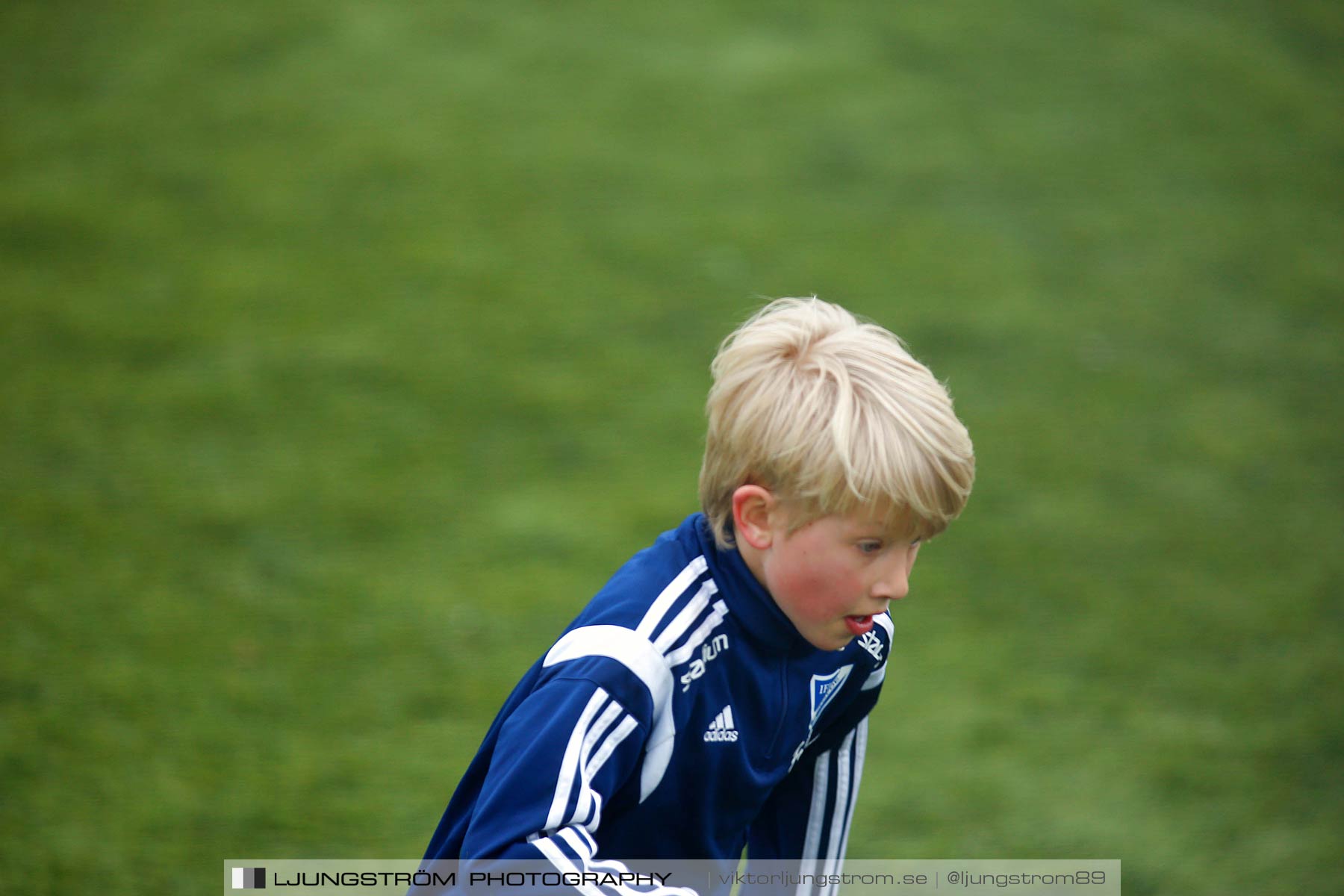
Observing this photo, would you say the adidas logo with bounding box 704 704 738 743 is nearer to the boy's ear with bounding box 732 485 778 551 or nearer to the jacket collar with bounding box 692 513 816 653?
the jacket collar with bounding box 692 513 816 653

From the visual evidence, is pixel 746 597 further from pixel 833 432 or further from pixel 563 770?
pixel 563 770

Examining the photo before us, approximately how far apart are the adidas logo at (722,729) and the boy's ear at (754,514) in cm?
24

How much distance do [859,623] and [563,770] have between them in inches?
19.4

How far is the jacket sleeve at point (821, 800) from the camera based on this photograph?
2.17 m

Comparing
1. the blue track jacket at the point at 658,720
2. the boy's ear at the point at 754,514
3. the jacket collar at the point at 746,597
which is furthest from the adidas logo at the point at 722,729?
the boy's ear at the point at 754,514

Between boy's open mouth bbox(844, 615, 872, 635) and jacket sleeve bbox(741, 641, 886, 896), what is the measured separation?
415 mm

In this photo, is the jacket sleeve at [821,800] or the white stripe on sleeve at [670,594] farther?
the jacket sleeve at [821,800]

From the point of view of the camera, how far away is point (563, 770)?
59.1 inches

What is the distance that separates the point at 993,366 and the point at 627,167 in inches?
85.5

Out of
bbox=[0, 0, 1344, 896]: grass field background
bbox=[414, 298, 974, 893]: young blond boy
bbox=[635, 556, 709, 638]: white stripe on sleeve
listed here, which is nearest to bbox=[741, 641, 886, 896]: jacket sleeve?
bbox=[414, 298, 974, 893]: young blond boy

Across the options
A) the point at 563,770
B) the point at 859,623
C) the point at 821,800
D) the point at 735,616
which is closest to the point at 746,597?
the point at 735,616

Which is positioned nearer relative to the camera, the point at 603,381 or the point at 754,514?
the point at 754,514

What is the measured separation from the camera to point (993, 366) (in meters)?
5.14

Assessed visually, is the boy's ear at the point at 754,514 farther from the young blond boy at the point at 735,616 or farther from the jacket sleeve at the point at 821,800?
the jacket sleeve at the point at 821,800
